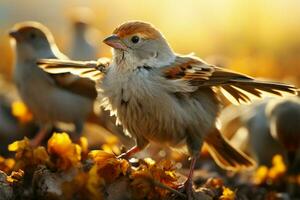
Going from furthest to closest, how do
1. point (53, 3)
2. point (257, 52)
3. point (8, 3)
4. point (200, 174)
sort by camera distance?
point (53, 3), point (8, 3), point (257, 52), point (200, 174)

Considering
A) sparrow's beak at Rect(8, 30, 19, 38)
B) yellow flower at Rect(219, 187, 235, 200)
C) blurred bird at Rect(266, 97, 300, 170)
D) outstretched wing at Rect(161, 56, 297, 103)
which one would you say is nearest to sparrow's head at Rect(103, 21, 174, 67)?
outstretched wing at Rect(161, 56, 297, 103)

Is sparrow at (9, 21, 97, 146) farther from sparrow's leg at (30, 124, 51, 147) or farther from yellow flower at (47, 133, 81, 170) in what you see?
yellow flower at (47, 133, 81, 170)

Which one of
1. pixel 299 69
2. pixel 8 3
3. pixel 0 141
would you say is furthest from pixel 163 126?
pixel 8 3

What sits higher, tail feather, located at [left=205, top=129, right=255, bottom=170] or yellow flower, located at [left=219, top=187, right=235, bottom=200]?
yellow flower, located at [left=219, top=187, right=235, bottom=200]

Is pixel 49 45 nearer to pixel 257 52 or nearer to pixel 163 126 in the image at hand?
pixel 163 126

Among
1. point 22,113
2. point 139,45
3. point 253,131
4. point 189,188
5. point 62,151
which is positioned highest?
point 139,45

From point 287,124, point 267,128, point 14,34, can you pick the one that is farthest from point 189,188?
point 14,34

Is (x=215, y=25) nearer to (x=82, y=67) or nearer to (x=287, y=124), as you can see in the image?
(x=287, y=124)

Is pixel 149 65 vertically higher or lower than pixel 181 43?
higher
